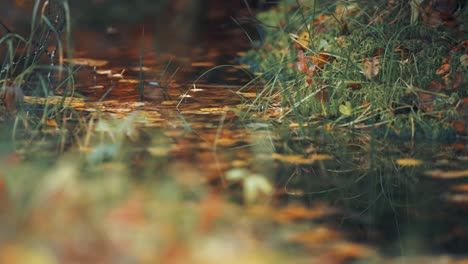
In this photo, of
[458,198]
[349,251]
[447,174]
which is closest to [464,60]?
[447,174]

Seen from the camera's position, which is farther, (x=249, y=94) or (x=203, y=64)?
(x=203, y=64)

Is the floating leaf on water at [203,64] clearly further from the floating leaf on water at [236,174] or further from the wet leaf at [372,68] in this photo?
the floating leaf on water at [236,174]

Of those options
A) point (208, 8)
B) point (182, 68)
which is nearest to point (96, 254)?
point (182, 68)

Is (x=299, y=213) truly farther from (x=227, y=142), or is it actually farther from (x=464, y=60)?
(x=464, y=60)

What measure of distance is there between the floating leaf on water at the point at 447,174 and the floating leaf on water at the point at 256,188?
807mm

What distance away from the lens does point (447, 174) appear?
4172 mm

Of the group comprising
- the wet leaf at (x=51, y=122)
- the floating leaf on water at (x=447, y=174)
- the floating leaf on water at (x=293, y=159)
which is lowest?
the wet leaf at (x=51, y=122)

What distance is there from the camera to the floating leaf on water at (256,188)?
3.84 meters

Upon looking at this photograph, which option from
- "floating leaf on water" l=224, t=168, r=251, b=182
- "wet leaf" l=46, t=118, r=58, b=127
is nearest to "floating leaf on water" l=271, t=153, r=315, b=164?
"floating leaf on water" l=224, t=168, r=251, b=182

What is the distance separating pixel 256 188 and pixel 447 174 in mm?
945

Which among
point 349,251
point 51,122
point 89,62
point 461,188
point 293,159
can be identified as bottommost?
point 89,62

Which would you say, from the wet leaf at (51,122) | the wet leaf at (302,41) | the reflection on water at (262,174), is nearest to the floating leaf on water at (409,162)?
the reflection on water at (262,174)

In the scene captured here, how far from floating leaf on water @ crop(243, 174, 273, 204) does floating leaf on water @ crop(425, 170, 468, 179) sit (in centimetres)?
81

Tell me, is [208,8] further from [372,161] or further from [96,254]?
[96,254]
